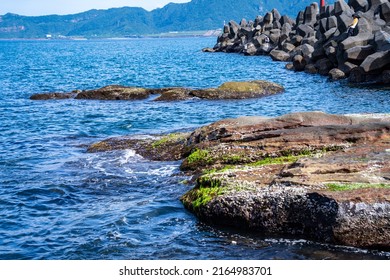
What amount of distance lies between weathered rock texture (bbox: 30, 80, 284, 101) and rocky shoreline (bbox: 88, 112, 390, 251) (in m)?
16.9

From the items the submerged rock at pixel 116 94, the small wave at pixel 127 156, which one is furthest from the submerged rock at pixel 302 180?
the submerged rock at pixel 116 94

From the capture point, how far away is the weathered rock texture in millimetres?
35188

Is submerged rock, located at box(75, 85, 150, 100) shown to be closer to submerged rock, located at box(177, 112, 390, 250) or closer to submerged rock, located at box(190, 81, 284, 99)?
submerged rock, located at box(190, 81, 284, 99)

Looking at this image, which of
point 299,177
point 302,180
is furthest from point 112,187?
point 302,180

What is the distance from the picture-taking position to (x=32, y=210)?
14.8 m

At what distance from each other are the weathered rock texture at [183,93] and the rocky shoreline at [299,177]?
16.9 m

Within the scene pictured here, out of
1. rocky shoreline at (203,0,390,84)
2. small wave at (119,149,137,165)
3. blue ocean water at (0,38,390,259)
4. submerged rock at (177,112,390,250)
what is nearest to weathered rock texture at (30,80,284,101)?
blue ocean water at (0,38,390,259)

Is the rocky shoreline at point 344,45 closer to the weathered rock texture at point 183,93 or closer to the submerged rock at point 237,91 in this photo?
the weathered rock texture at point 183,93

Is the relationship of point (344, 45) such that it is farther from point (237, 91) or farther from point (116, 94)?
point (116, 94)

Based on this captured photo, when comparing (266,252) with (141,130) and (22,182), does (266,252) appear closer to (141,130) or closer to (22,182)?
(22,182)

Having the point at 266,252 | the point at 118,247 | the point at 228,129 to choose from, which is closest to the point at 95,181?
the point at 228,129

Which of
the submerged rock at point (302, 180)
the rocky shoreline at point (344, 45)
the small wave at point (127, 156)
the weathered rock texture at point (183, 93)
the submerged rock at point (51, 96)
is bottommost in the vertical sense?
the submerged rock at point (51, 96)

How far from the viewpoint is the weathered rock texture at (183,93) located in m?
35.2

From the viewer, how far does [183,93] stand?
119 feet
